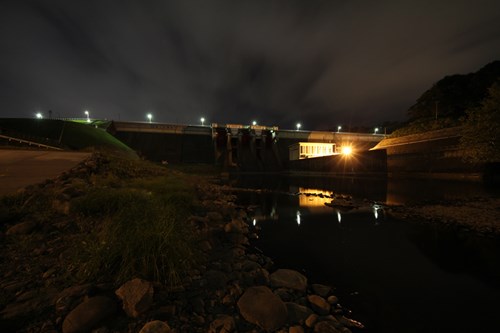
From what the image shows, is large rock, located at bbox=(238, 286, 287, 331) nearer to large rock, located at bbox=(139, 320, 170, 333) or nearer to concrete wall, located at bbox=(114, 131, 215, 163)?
large rock, located at bbox=(139, 320, 170, 333)

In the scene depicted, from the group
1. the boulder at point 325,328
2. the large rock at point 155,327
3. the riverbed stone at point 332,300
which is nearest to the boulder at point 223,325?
the large rock at point 155,327

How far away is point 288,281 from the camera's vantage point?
3.07m

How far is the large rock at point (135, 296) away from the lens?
1.95m

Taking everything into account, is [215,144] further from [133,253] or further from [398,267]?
[133,253]

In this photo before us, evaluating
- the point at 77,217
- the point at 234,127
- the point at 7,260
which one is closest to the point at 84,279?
the point at 7,260

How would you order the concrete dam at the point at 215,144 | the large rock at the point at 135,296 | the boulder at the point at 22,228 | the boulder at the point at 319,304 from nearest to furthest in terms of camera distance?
the large rock at the point at 135,296
the boulder at the point at 319,304
the boulder at the point at 22,228
the concrete dam at the point at 215,144

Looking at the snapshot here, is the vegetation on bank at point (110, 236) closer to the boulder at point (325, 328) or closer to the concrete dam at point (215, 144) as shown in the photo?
the boulder at point (325, 328)

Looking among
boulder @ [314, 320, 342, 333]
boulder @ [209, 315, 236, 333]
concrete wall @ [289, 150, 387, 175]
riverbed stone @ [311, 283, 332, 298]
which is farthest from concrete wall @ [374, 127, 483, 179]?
boulder @ [209, 315, 236, 333]

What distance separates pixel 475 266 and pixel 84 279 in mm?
6546

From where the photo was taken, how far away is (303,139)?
2200 inches

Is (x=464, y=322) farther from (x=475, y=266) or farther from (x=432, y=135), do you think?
(x=432, y=135)

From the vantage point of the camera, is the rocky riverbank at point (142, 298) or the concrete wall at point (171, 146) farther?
the concrete wall at point (171, 146)

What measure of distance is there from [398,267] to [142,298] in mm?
4422

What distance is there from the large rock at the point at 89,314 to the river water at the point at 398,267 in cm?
289
